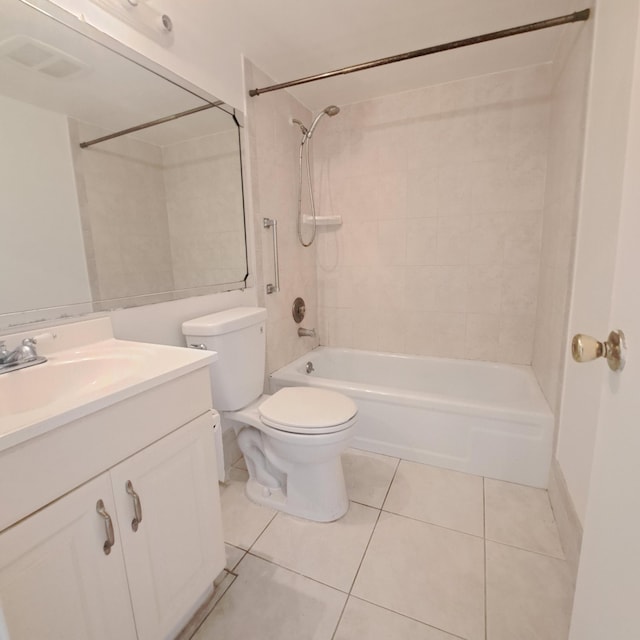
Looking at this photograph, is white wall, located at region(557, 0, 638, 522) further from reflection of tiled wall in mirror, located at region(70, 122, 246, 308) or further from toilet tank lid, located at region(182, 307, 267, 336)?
reflection of tiled wall in mirror, located at region(70, 122, 246, 308)

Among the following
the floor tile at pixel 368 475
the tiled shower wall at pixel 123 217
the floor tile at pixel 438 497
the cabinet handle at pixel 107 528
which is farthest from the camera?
the floor tile at pixel 368 475

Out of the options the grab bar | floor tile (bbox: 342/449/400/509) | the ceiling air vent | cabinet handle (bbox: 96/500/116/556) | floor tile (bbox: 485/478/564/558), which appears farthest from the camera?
the grab bar

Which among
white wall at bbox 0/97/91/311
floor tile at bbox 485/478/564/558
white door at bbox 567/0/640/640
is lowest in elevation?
floor tile at bbox 485/478/564/558

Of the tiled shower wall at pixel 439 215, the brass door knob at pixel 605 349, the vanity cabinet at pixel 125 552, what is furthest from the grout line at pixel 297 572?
the tiled shower wall at pixel 439 215

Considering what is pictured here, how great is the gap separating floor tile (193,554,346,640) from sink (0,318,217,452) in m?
0.82

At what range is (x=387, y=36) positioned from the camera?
1673mm

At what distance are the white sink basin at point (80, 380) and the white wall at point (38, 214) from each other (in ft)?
0.64

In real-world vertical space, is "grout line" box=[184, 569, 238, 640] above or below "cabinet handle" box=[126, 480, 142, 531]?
below

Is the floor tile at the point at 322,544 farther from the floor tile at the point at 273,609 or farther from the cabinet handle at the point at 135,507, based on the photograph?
the cabinet handle at the point at 135,507

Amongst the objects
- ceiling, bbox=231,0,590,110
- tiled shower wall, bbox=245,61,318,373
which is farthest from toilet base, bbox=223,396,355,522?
ceiling, bbox=231,0,590,110

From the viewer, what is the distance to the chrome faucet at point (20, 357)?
2.91 ft

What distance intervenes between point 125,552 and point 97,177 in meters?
1.18

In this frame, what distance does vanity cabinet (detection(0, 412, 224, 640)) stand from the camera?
1.99 ft

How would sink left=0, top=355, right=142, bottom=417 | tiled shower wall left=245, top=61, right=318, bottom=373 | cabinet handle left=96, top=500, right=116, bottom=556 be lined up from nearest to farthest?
cabinet handle left=96, top=500, right=116, bottom=556, sink left=0, top=355, right=142, bottom=417, tiled shower wall left=245, top=61, right=318, bottom=373
